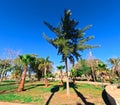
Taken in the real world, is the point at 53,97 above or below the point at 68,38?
below

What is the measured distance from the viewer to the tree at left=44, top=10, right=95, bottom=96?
2480 centimetres

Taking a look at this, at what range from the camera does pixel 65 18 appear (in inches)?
1012

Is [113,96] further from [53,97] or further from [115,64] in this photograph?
[115,64]

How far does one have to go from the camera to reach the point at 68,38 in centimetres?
2608

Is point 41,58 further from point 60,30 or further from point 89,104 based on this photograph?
point 89,104

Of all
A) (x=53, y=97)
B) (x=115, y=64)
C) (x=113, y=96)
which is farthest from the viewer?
(x=115, y=64)

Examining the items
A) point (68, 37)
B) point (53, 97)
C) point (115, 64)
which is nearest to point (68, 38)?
point (68, 37)

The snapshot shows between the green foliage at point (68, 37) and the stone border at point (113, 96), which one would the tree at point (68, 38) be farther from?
Result: the stone border at point (113, 96)

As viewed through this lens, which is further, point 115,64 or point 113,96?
point 115,64

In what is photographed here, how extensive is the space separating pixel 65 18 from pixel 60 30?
1.99 m

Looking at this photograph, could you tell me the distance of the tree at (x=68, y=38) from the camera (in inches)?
976

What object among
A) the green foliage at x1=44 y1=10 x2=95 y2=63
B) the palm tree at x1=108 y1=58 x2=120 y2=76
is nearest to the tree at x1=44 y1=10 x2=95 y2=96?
the green foliage at x1=44 y1=10 x2=95 y2=63

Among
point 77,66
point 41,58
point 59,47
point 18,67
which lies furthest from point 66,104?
point 77,66

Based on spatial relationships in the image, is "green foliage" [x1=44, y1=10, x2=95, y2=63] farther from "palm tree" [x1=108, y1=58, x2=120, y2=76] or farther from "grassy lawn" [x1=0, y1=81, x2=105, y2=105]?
"palm tree" [x1=108, y1=58, x2=120, y2=76]
